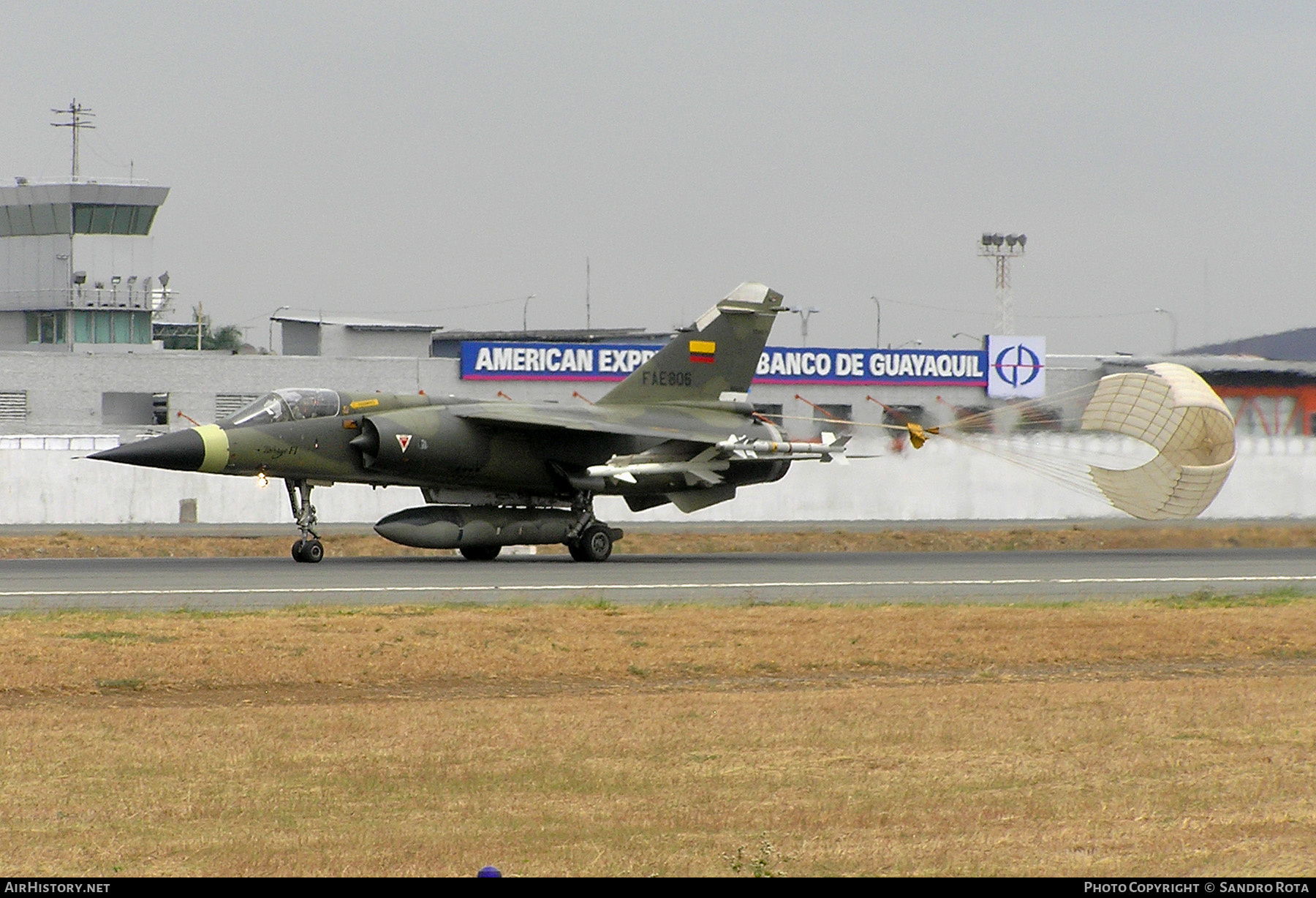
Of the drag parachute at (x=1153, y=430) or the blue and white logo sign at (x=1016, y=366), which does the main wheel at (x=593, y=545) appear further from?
the blue and white logo sign at (x=1016, y=366)

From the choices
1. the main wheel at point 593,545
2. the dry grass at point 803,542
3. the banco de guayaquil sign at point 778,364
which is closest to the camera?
the main wheel at point 593,545

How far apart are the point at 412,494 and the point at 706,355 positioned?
1193 cm

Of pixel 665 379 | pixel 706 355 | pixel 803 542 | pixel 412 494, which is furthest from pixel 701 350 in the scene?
pixel 412 494

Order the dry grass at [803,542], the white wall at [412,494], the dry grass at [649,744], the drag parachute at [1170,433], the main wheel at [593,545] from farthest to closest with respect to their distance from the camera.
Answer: the white wall at [412,494]
the dry grass at [803,542]
the drag parachute at [1170,433]
the main wheel at [593,545]
the dry grass at [649,744]

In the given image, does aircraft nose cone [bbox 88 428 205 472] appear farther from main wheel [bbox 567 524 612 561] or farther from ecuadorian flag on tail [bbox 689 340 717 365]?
ecuadorian flag on tail [bbox 689 340 717 365]

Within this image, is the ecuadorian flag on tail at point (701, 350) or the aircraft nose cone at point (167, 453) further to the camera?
the ecuadorian flag on tail at point (701, 350)

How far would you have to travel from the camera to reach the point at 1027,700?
11.5 metres

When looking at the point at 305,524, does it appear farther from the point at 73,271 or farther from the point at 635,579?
the point at 73,271

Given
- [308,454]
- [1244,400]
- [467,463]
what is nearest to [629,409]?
[467,463]

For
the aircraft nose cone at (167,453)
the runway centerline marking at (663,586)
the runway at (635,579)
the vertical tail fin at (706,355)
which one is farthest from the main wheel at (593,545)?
the aircraft nose cone at (167,453)

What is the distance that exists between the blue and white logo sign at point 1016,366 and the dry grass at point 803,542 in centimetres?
1711

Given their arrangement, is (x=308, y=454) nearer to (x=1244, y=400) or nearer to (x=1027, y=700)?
(x=1027, y=700)

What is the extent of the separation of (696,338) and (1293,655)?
49.4ft

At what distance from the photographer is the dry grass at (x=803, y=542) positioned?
2761 cm
